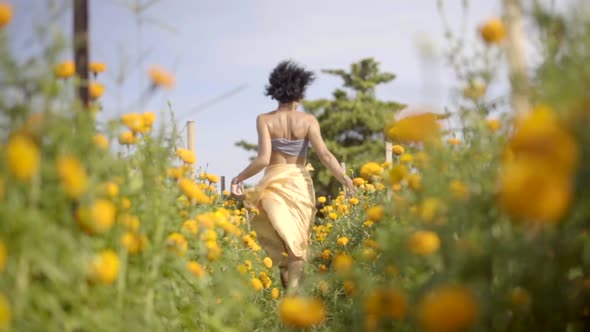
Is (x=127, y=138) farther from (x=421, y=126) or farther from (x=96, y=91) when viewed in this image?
(x=421, y=126)

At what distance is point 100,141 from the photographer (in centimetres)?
192

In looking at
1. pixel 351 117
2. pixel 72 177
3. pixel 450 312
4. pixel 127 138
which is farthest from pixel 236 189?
pixel 351 117

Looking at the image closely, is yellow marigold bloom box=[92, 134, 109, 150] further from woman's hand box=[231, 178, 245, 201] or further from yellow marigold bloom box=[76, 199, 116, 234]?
woman's hand box=[231, 178, 245, 201]

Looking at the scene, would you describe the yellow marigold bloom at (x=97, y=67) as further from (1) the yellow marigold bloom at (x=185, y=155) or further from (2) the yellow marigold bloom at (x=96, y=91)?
(1) the yellow marigold bloom at (x=185, y=155)

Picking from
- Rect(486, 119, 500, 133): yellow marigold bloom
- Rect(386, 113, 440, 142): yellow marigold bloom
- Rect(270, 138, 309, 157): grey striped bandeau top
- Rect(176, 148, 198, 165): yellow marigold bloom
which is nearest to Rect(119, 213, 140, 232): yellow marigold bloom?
Rect(386, 113, 440, 142): yellow marigold bloom

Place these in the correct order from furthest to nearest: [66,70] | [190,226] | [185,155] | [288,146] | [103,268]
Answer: [288,146] < [185,155] < [190,226] < [66,70] < [103,268]

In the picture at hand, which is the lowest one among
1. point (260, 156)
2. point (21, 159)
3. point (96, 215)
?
point (96, 215)

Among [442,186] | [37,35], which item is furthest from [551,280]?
[37,35]

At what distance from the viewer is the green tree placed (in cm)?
2108

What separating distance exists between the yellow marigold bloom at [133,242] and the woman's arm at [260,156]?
10.2 ft

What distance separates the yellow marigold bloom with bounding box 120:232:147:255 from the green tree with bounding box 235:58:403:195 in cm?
1822

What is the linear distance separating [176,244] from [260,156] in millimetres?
2941

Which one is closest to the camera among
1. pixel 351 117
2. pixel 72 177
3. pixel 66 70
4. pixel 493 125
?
pixel 72 177

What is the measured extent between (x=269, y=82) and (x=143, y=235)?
3.77 meters
